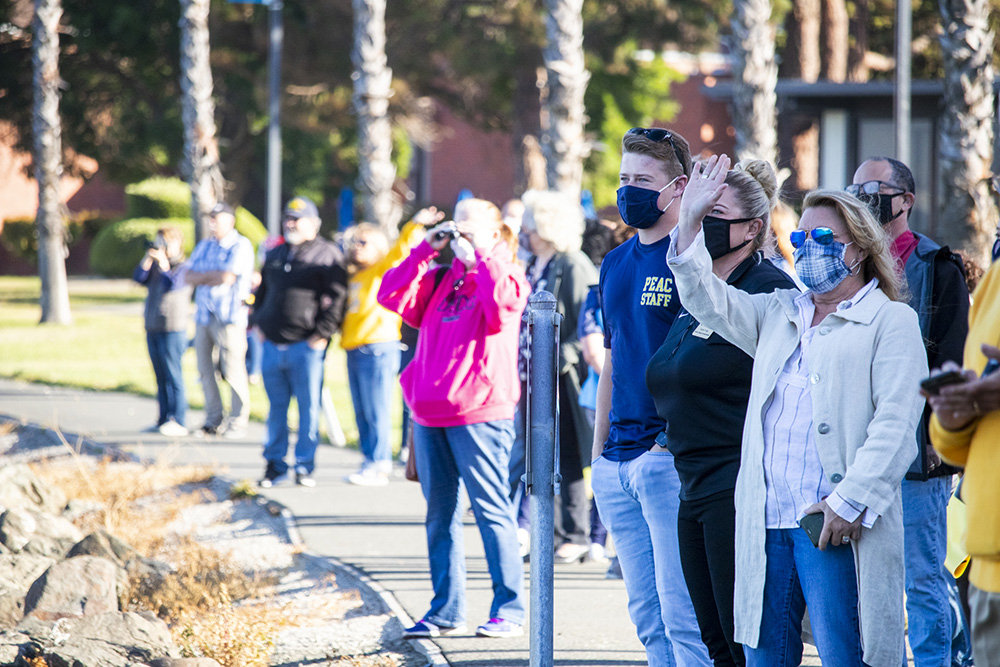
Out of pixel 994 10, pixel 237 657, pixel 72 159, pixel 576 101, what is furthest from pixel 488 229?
pixel 72 159

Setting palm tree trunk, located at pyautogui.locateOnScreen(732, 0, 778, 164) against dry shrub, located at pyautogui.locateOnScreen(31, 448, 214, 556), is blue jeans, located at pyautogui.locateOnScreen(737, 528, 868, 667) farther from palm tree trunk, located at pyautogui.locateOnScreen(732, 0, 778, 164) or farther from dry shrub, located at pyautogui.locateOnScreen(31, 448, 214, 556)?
palm tree trunk, located at pyautogui.locateOnScreen(732, 0, 778, 164)

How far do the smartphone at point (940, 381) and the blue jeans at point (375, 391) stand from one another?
658cm

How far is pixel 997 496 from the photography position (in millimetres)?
2338

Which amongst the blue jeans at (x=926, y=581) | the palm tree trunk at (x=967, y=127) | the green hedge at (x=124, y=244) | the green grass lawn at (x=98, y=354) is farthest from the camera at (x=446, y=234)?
the green hedge at (x=124, y=244)

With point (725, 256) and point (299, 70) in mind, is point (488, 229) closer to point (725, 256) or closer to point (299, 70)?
point (725, 256)

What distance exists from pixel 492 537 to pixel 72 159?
28.0 m

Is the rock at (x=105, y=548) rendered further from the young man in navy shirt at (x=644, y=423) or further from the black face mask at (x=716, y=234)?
the black face mask at (x=716, y=234)

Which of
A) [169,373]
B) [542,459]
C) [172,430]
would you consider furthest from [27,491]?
[542,459]

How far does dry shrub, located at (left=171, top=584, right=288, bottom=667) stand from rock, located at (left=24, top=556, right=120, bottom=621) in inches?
15.5

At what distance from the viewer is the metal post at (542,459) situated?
3.97 m

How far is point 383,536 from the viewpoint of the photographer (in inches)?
283

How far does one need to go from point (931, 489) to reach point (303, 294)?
5.49m

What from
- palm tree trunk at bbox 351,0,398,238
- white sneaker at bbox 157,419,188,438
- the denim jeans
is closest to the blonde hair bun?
the denim jeans

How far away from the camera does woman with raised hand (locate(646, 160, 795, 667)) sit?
3340mm
